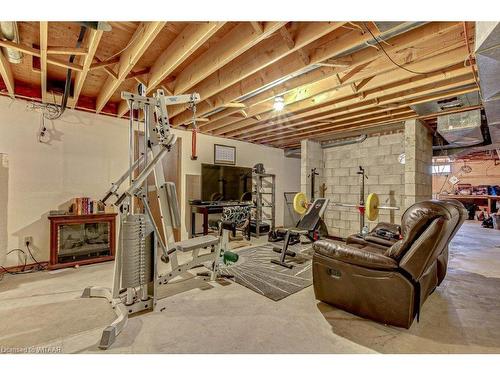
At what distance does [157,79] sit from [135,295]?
231 centimetres

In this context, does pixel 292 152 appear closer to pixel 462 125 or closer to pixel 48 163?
pixel 462 125

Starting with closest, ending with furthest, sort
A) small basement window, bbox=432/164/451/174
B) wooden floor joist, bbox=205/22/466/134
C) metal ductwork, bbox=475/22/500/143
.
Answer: metal ductwork, bbox=475/22/500/143
wooden floor joist, bbox=205/22/466/134
small basement window, bbox=432/164/451/174

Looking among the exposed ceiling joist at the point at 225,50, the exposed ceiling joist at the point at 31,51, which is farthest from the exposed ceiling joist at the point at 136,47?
the exposed ceiling joist at the point at 225,50

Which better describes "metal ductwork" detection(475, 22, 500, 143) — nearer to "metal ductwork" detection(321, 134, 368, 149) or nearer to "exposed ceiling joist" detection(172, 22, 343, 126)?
"exposed ceiling joist" detection(172, 22, 343, 126)

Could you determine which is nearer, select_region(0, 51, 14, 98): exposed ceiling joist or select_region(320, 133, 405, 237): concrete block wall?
select_region(0, 51, 14, 98): exposed ceiling joist

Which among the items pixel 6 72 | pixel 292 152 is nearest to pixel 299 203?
pixel 292 152

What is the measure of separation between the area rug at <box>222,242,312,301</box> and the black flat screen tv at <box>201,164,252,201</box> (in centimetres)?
154

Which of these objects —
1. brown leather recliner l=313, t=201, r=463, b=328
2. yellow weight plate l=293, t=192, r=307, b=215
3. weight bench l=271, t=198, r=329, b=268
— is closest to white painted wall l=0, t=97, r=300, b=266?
weight bench l=271, t=198, r=329, b=268

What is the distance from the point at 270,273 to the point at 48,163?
12.1ft

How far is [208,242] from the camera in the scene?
2.96m

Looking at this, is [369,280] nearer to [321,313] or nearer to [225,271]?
[321,313]

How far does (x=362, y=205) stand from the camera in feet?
15.8

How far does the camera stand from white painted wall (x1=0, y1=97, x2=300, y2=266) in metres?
3.35
